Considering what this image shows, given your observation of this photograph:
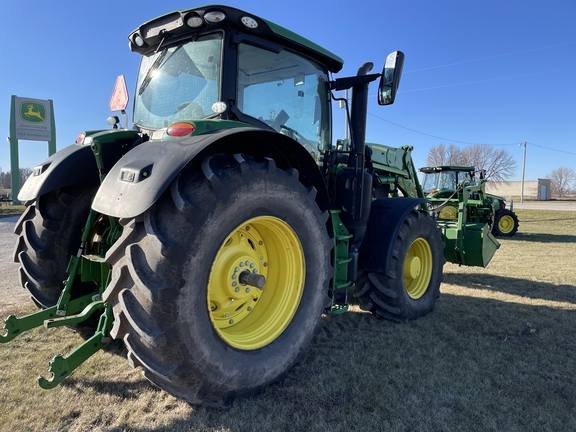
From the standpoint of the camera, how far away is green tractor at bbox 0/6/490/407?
2.01 metres

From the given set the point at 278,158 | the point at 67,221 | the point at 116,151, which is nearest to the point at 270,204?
the point at 278,158

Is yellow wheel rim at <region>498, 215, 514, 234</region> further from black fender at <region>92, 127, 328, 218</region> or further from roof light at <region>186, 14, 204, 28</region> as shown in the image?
roof light at <region>186, 14, 204, 28</region>

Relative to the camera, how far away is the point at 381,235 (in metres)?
3.79

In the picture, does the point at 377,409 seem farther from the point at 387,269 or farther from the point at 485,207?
the point at 485,207

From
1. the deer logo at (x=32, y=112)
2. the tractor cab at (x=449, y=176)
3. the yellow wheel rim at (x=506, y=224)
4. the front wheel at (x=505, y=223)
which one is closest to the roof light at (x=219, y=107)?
the tractor cab at (x=449, y=176)

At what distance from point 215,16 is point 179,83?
616mm

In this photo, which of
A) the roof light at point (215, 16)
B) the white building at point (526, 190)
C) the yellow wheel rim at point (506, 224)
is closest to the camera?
the roof light at point (215, 16)

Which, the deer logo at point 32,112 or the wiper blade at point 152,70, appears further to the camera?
the deer logo at point 32,112

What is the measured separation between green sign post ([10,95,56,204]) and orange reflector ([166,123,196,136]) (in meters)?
21.4

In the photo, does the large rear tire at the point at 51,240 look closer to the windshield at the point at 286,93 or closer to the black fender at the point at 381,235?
the windshield at the point at 286,93

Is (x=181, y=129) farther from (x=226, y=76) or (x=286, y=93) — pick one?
(x=286, y=93)

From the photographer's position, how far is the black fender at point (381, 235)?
12.1 feet

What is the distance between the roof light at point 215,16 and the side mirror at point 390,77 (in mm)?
1395

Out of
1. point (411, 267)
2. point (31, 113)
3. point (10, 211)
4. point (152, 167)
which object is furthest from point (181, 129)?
point (31, 113)
